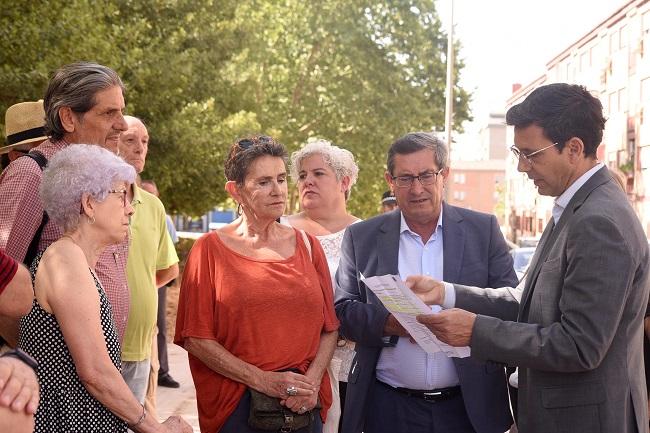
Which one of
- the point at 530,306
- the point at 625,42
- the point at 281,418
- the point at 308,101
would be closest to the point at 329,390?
the point at 281,418

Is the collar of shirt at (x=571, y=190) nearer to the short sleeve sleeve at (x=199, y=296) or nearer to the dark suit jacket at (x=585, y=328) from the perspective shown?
the dark suit jacket at (x=585, y=328)

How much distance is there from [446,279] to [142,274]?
166 centimetres

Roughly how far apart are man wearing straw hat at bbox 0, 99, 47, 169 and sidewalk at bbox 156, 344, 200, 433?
442cm

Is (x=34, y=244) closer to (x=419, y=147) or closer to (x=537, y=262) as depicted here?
(x=419, y=147)

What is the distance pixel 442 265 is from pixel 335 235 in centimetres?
165

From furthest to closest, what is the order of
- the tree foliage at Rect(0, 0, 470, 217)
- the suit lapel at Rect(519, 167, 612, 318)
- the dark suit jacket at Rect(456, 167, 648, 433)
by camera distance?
the tree foliage at Rect(0, 0, 470, 217)
the suit lapel at Rect(519, 167, 612, 318)
the dark suit jacket at Rect(456, 167, 648, 433)

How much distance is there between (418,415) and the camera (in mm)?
4207

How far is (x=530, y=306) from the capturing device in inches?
142

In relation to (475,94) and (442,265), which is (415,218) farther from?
(475,94)

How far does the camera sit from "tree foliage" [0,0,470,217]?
14.3m

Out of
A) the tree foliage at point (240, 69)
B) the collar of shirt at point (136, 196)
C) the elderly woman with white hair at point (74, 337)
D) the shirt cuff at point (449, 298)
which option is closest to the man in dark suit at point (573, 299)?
the shirt cuff at point (449, 298)

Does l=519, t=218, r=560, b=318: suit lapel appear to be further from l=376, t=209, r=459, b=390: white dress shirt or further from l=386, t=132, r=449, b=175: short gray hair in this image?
l=386, t=132, r=449, b=175: short gray hair

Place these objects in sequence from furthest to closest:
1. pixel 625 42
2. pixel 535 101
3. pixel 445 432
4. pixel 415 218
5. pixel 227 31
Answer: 1. pixel 625 42
2. pixel 227 31
3. pixel 415 218
4. pixel 445 432
5. pixel 535 101

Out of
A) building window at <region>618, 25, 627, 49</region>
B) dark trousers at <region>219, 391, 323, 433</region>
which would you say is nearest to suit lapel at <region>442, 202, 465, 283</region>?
dark trousers at <region>219, 391, 323, 433</region>
